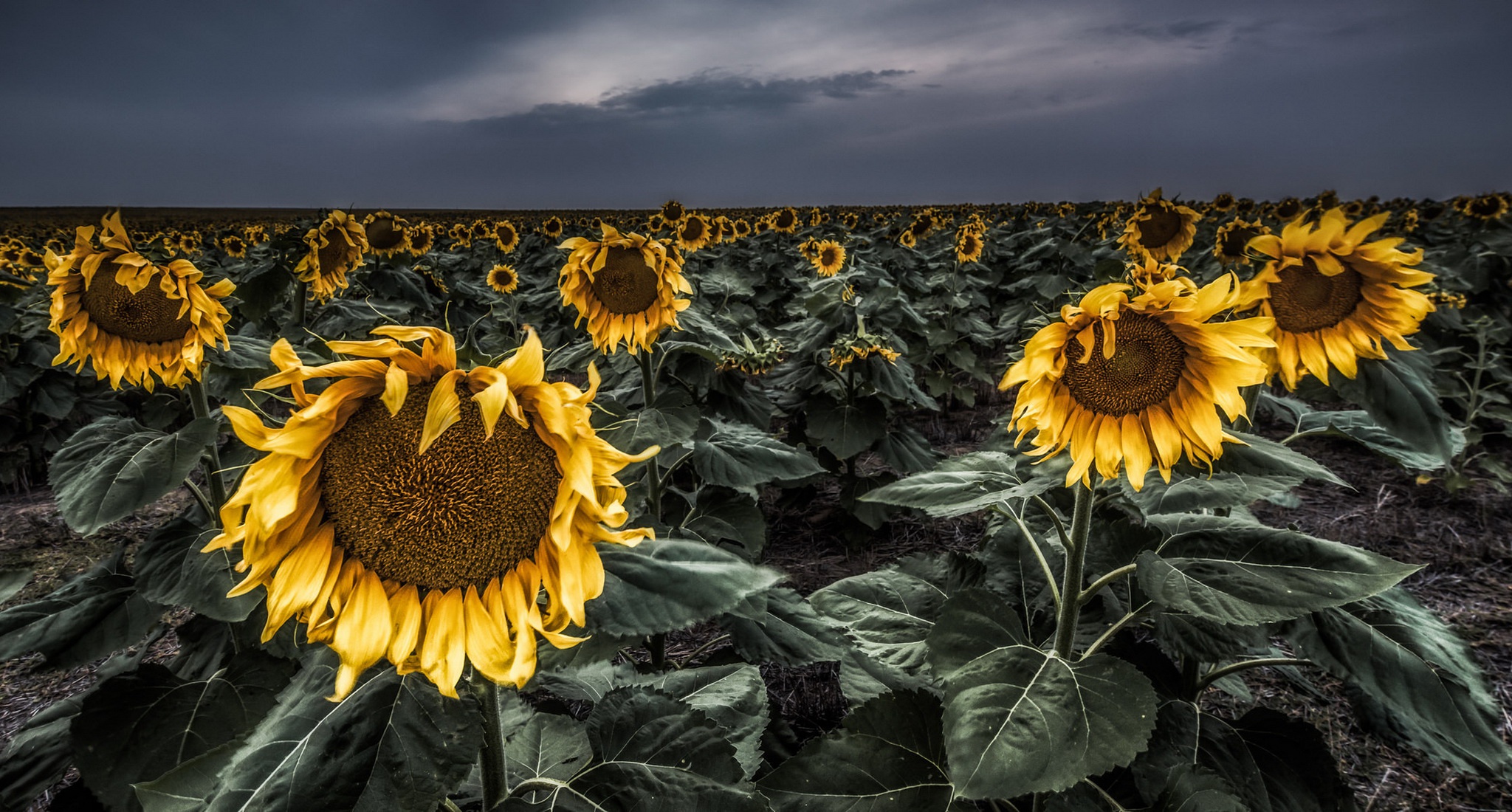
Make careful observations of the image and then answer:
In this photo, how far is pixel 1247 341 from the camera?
1472 mm

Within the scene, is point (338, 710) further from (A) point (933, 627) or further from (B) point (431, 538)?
(A) point (933, 627)

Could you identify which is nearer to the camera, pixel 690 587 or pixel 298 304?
pixel 690 587

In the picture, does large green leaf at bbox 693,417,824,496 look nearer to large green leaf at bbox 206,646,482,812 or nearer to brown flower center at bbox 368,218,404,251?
large green leaf at bbox 206,646,482,812

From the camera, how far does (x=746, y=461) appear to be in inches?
99.7

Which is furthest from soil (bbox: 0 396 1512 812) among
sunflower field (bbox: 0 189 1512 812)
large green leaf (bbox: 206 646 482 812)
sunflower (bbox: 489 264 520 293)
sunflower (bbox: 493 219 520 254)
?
sunflower (bbox: 493 219 520 254)

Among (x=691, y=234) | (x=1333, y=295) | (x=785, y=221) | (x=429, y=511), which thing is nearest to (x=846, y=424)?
(x=1333, y=295)

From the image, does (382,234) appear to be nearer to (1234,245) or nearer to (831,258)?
(831,258)

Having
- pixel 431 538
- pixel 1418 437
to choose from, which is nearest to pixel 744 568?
pixel 431 538

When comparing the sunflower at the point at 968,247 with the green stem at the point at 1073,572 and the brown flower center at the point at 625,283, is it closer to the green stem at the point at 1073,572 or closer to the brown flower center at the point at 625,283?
the brown flower center at the point at 625,283

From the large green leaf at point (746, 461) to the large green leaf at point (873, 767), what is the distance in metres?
0.81

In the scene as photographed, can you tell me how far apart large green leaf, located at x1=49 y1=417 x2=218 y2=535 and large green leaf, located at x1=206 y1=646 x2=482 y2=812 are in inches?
43.5

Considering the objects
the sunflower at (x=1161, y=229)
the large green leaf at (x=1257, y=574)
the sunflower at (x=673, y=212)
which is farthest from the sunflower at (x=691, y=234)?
the large green leaf at (x=1257, y=574)

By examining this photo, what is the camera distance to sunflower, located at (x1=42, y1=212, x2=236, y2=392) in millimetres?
2229

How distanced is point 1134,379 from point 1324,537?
403cm
